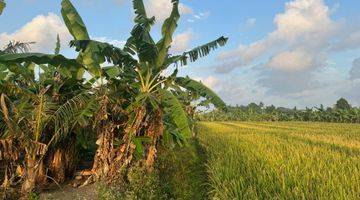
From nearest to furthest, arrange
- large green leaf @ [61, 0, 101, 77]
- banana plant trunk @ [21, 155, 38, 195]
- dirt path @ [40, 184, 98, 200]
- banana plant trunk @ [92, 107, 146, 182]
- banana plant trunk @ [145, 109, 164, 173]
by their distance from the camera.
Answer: banana plant trunk @ [21, 155, 38, 195] → dirt path @ [40, 184, 98, 200] → banana plant trunk @ [92, 107, 146, 182] → large green leaf @ [61, 0, 101, 77] → banana plant trunk @ [145, 109, 164, 173]

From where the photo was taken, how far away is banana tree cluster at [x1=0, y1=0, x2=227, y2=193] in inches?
333

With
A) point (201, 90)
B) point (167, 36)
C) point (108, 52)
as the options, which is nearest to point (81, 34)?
point (108, 52)

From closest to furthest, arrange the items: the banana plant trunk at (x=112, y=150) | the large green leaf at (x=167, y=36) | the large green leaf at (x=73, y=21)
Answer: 1. the banana plant trunk at (x=112, y=150)
2. the large green leaf at (x=73, y=21)
3. the large green leaf at (x=167, y=36)

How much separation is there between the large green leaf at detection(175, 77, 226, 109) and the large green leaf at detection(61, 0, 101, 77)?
71.1 inches

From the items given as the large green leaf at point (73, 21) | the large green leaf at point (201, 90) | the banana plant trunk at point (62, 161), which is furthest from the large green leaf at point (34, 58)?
the large green leaf at point (201, 90)

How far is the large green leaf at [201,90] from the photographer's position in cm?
984

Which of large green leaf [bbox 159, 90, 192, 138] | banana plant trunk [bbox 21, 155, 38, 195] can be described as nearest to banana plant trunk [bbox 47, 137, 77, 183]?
banana plant trunk [bbox 21, 155, 38, 195]

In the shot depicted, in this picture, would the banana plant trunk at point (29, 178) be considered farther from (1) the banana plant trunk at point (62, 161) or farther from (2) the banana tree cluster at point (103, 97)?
(1) the banana plant trunk at point (62, 161)

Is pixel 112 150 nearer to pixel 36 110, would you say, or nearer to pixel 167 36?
pixel 36 110

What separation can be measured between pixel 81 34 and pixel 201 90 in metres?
2.84

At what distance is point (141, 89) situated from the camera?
381 inches

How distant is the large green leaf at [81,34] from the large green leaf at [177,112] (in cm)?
146

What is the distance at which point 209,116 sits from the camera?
7394cm

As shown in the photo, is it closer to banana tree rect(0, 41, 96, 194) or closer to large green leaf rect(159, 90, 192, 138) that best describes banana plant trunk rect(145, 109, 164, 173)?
large green leaf rect(159, 90, 192, 138)
